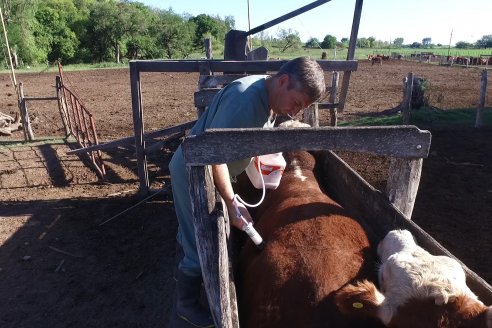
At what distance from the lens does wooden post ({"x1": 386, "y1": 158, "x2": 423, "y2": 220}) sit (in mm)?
2371

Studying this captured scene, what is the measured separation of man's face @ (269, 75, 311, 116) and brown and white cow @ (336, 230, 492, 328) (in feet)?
3.12

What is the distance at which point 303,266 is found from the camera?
2.07 m

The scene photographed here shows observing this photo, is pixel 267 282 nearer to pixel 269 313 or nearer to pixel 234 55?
pixel 269 313

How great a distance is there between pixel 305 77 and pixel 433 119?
474 inches

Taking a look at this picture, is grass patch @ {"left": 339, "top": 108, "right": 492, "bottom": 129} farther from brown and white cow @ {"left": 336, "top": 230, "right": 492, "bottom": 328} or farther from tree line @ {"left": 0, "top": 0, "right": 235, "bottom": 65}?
tree line @ {"left": 0, "top": 0, "right": 235, "bottom": 65}

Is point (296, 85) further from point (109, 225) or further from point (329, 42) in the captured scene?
point (329, 42)

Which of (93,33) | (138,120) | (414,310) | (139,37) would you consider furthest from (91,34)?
(414,310)

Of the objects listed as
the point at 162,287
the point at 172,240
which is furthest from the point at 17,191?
the point at 162,287

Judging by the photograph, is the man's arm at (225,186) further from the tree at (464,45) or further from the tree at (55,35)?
the tree at (464,45)

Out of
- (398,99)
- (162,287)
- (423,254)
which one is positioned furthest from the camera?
(398,99)

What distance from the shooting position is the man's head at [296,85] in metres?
2.27

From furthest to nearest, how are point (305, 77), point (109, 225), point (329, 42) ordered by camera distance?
point (329, 42) → point (109, 225) → point (305, 77)

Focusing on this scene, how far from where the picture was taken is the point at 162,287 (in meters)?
4.43

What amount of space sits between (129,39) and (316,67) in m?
57.5
